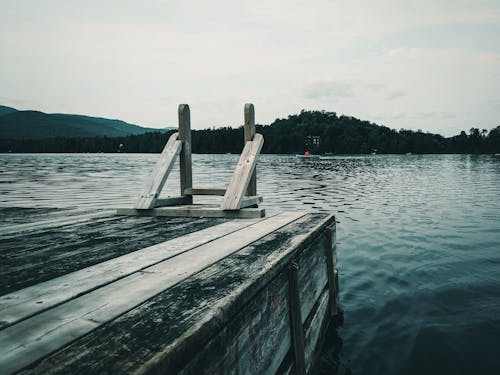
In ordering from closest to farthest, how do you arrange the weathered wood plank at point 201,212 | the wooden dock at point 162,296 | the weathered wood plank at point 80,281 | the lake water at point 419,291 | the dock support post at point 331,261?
the wooden dock at point 162,296 < the weathered wood plank at point 80,281 < the lake water at point 419,291 < the dock support post at point 331,261 < the weathered wood plank at point 201,212

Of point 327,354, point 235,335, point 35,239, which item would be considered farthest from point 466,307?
point 35,239

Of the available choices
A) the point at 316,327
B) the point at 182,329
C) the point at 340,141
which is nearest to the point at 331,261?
the point at 316,327

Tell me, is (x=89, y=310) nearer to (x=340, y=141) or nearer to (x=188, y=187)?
(x=188, y=187)

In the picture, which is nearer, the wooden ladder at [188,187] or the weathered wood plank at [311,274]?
the weathered wood plank at [311,274]

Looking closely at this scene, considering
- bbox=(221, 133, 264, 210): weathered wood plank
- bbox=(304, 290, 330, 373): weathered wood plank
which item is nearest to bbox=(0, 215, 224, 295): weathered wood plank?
bbox=(221, 133, 264, 210): weathered wood plank

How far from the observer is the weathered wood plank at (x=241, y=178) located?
5.80 m

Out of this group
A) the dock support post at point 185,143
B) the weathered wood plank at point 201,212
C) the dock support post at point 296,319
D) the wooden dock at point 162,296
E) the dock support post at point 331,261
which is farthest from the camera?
the dock support post at point 185,143

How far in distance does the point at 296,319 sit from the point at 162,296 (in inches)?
63.7

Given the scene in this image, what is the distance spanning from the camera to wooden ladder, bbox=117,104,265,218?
583cm

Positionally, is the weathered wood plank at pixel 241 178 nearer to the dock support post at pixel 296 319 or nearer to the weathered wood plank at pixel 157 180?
the weathered wood plank at pixel 157 180

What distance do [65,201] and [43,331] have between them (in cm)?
1929

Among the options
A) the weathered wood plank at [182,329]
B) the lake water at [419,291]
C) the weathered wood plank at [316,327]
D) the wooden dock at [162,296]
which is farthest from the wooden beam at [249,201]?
the weathered wood plank at [182,329]

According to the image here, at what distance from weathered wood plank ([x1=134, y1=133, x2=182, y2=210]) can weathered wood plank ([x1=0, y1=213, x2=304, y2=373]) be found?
2880 mm

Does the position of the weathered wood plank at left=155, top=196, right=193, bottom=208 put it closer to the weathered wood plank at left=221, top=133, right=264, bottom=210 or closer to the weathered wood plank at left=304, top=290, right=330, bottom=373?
the weathered wood plank at left=221, top=133, right=264, bottom=210
